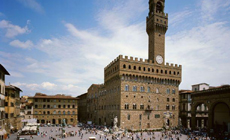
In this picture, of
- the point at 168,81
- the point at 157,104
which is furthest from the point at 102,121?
the point at 168,81

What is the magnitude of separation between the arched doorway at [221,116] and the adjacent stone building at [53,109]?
144 ft

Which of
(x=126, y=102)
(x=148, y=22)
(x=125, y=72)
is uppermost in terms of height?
(x=148, y=22)

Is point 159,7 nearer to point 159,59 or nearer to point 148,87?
point 159,59

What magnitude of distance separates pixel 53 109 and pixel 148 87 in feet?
112

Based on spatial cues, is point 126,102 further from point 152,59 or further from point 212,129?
point 212,129

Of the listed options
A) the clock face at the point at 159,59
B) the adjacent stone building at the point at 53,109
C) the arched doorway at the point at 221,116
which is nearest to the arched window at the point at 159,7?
→ the clock face at the point at 159,59

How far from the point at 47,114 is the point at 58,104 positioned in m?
4.78

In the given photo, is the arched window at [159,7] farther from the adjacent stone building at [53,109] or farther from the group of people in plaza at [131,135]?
the adjacent stone building at [53,109]

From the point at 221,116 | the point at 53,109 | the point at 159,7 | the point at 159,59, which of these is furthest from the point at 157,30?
the point at 53,109

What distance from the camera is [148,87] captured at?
50.4 m

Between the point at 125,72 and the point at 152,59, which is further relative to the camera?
the point at 152,59

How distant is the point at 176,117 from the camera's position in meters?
53.2

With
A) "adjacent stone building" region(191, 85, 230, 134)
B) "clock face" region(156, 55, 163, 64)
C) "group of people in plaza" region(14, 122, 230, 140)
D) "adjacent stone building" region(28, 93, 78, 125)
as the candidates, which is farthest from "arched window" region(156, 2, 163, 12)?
"adjacent stone building" region(28, 93, 78, 125)

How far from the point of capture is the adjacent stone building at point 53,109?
6278 centimetres
